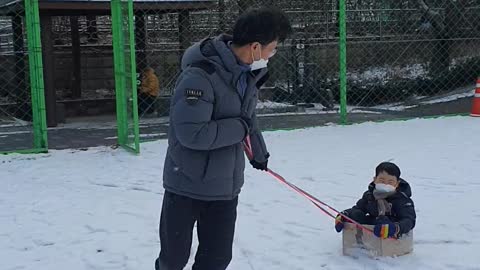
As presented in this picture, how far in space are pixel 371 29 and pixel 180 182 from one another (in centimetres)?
1039

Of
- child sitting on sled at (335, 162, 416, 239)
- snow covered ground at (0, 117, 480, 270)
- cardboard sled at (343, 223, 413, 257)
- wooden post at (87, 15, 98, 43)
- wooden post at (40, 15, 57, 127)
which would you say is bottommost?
snow covered ground at (0, 117, 480, 270)

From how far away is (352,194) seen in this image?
4.90 m

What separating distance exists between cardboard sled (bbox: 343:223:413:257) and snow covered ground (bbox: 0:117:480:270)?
5cm

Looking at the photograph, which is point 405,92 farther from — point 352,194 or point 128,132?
point 352,194

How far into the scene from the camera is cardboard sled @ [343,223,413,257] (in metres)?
3.40

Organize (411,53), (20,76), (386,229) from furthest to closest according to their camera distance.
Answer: (411,53) < (20,76) < (386,229)

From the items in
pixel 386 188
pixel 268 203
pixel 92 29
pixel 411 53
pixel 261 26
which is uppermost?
pixel 92 29

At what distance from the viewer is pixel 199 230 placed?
102 inches

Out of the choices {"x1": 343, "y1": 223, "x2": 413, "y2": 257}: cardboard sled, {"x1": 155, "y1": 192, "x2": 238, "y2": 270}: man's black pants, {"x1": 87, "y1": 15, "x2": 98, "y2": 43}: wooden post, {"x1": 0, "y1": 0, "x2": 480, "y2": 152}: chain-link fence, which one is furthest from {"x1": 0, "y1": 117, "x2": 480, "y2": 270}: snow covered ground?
{"x1": 87, "y1": 15, "x2": 98, "y2": 43}: wooden post

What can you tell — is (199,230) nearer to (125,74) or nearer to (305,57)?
(125,74)

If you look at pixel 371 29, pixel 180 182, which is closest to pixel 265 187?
pixel 180 182

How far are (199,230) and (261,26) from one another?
35.4 inches

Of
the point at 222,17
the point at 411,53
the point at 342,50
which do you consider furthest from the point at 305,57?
the point at 342,50

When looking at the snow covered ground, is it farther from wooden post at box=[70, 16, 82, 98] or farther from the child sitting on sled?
wooden post at box=[70, 16, 82, 98]
